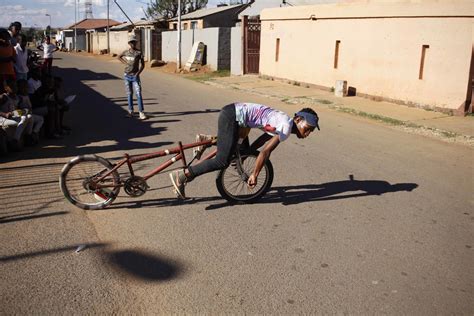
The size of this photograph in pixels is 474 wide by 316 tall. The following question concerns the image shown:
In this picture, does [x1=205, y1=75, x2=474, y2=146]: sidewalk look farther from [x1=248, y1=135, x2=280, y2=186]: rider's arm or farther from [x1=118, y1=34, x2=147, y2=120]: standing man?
[x1=248, y1=135, x2=280, y2=186]: rider's arm

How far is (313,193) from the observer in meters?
6.13

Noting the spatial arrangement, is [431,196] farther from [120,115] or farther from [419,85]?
[419,85]

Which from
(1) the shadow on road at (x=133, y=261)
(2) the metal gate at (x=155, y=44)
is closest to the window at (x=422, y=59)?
(1) the shadow on road at (x=133, y=261)

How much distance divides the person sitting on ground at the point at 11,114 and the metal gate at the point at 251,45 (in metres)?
16.4

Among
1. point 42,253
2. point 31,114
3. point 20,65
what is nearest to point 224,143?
point 42,253

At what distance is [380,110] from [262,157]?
30.7 ft

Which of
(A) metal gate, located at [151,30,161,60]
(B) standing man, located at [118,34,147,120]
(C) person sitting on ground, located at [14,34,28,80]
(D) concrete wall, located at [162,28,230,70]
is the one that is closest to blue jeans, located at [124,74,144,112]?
(B) standing man, located at [118,34,147,120]

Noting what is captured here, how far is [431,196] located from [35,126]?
627 centimetres

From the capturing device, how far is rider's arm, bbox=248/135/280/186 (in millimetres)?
5129

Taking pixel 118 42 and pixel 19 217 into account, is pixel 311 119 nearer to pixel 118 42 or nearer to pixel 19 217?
pixel 19 217

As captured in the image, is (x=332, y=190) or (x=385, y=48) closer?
(x=332, y=190)

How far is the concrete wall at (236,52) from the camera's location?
2364 cm

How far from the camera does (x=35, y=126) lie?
27.0 ft

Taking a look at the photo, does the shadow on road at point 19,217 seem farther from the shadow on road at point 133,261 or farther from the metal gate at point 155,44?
the metal gate at point 155,44
